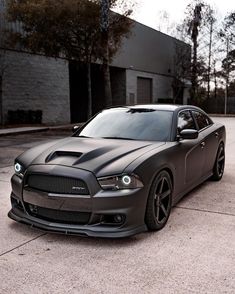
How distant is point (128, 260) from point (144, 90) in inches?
1187

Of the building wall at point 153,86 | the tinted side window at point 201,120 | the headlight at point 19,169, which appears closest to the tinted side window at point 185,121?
the tinted side window at point 201,120

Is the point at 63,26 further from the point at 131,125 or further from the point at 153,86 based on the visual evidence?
the point at 153,86

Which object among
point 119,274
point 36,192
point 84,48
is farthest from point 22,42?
point 119,274

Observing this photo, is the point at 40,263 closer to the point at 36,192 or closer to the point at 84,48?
the point at 36,192

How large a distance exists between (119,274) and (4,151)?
8.25 m

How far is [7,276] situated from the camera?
3275 millimetres

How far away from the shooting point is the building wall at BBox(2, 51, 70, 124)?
1941 cm

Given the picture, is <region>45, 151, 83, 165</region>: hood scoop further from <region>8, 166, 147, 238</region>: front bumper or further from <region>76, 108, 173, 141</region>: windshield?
<region>76, 108, 173, 141</region>: windshield

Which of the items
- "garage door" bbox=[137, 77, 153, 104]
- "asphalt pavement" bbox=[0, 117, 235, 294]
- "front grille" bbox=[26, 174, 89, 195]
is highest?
"garage door" bbox=[137, 77, 153, 104]

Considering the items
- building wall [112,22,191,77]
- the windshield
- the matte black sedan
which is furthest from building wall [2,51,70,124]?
the matte black sedan

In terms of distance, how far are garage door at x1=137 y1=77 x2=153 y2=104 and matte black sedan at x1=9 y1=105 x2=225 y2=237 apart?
2711cm

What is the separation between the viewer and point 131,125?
530 cm

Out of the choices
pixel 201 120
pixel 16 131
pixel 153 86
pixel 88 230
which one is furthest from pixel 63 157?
pixel 153 86

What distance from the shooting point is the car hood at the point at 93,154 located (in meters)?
4.01
